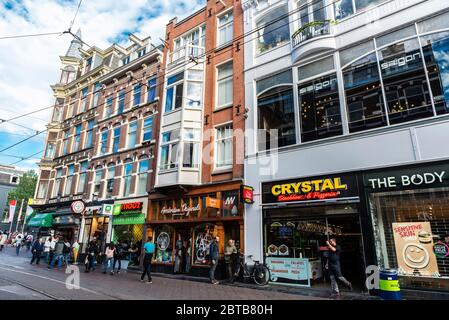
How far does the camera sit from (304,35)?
12203 millimetres

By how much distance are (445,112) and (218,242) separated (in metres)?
9.88

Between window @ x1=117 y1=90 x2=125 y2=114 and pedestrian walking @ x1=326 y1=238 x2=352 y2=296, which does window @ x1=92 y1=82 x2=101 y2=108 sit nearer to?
window @ x1=117 y1=90 x2=125 y2=114

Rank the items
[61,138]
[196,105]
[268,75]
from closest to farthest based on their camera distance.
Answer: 1. [268,75]
2. [196,105]
3. [61,138]

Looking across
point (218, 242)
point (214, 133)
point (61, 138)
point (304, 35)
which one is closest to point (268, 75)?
point (304, 35)

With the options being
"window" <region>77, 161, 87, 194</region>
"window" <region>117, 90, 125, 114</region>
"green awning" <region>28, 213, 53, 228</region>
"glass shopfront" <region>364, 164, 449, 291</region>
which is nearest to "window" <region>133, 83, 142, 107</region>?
"window" <region>117, 90, 125, 114</region>

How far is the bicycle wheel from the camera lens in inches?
420

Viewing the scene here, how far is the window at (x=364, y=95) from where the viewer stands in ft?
32.5

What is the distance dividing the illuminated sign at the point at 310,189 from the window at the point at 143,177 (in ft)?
30.5

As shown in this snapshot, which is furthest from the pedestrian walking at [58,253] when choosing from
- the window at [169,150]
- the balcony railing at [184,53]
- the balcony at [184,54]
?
the balcony railing at [184,53]

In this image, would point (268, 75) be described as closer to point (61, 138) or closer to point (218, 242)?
point (218, 242)

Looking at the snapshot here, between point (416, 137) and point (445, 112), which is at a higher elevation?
point (445, 112)

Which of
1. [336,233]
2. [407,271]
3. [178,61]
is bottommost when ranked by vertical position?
[407,271]

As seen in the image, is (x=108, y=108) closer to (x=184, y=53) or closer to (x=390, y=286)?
(x=184, y=53)

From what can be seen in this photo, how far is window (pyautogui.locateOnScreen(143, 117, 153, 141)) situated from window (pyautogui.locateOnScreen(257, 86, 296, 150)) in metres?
9.00
